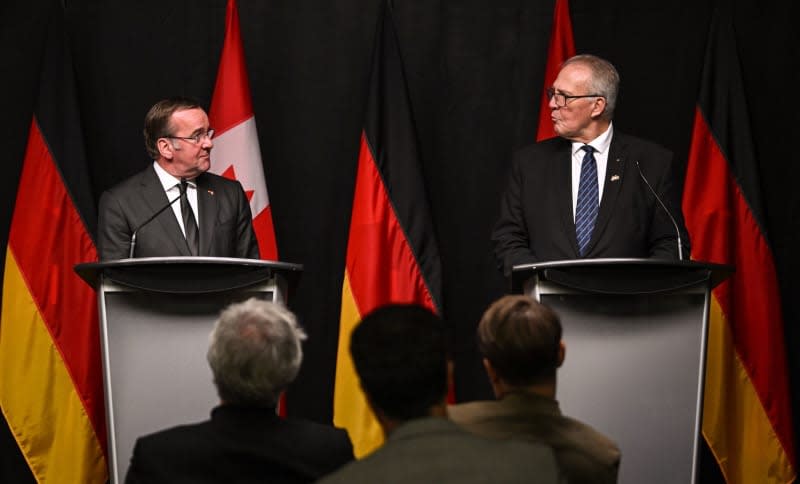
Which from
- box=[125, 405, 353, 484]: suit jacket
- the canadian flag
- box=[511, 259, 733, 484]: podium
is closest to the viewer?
box=[125, 405, 353, 484]: suit jacket

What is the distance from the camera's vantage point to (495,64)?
556 centimetres

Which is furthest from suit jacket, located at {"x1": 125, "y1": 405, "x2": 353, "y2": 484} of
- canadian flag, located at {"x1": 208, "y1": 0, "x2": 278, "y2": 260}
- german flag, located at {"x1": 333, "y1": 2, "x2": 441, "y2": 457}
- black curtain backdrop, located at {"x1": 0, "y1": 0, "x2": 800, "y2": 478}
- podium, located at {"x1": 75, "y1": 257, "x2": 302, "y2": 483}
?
black curtain backdrop, located at {"x1": 0, "y1": 0, "x2": 800, "y2": 478}

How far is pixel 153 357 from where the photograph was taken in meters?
3.53

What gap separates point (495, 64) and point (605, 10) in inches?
21.9

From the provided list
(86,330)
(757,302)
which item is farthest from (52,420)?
(757,302)

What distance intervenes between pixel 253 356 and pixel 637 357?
4.79ft

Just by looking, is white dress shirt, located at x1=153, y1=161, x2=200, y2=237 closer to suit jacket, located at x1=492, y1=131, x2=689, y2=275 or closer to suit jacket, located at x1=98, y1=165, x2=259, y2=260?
suit jacket, located at x1=98, y1=165, x2=259, y2=260

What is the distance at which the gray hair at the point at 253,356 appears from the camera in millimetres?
2359

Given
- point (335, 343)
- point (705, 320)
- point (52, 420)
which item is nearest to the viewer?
point (705, 320)

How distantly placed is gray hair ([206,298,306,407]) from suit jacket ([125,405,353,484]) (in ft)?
0.11

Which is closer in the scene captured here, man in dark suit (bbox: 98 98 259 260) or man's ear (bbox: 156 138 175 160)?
man in dark suit (bbox: 98 98 259 260)

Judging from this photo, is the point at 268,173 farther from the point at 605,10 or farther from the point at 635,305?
the point at 635,305

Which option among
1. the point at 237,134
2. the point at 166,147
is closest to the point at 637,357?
the point at 166,147

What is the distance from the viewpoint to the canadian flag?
16.9ft
